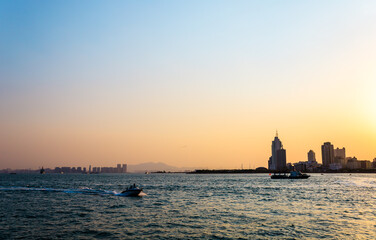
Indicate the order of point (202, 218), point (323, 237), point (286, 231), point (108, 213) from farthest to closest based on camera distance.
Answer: point (108, 213) → point (202, 218) → point (286, 231) → point (323, 237)

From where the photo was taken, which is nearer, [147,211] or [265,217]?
[265,217]

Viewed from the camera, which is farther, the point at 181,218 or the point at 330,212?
the point at 330,212

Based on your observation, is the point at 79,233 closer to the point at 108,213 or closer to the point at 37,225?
the point at 37,225

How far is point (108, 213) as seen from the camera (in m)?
40.1

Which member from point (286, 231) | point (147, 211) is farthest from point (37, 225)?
point (286, 231)

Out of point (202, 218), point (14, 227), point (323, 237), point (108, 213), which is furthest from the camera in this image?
point (108, 213)

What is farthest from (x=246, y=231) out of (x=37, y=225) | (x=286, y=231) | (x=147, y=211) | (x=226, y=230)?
(x=37, y=225)

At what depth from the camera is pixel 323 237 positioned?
26422mm

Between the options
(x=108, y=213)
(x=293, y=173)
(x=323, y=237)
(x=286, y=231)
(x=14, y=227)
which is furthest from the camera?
(x=293, y=173)

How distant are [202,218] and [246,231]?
840 centimetres

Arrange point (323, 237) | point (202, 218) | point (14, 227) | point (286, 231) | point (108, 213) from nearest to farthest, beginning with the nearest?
point (323, 237)
point (286, 231)
point (14, 227)
point (202, 218)
point (108, 213)

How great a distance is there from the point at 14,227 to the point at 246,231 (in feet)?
78.4

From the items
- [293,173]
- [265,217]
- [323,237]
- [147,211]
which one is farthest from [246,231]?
[293,173]

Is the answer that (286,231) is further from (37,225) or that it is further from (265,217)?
(37,225)
